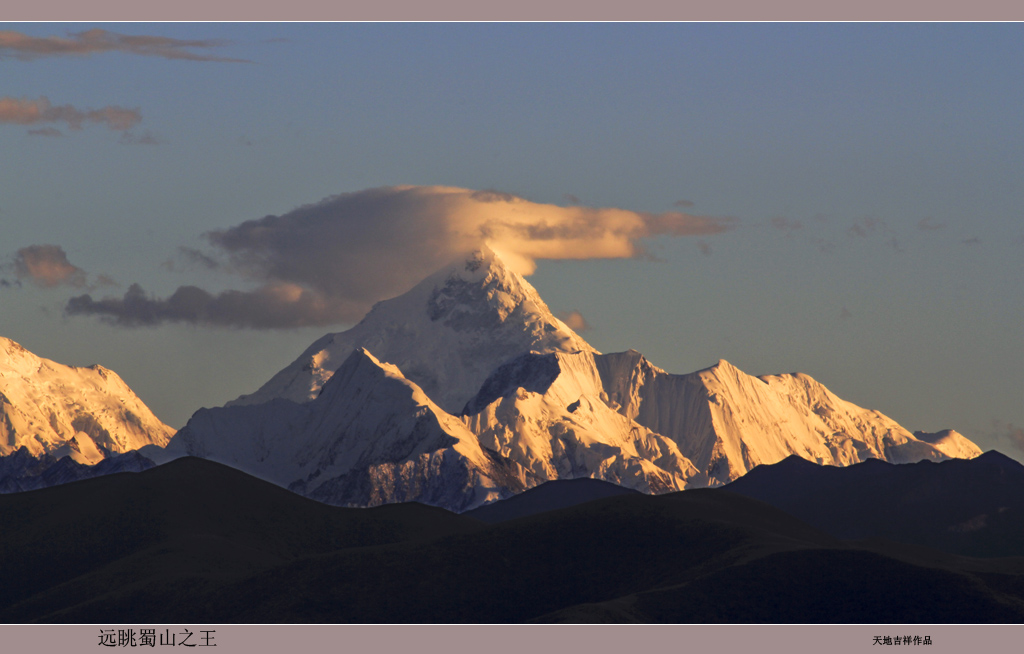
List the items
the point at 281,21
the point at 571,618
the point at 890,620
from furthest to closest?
the point at 890,620 → the point at 571,618 → the point at 281,21

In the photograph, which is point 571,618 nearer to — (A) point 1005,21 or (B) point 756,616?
(B) point 756,616

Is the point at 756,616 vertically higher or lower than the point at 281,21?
lower

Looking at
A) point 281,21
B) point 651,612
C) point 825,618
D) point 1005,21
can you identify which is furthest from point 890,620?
point 281,21

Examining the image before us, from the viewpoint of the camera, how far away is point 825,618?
7825 inches

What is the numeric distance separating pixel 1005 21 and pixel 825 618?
89.3 meters

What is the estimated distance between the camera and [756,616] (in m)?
197

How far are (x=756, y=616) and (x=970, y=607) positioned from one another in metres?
26.0
